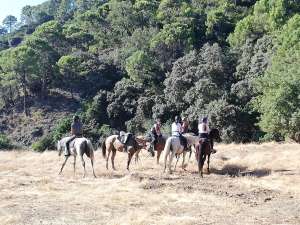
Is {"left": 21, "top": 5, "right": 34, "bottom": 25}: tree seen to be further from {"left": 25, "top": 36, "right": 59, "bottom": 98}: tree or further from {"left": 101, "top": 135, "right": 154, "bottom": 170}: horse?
{"left": 101, "top": 135, "right": 154, "bottom": 170}: horse

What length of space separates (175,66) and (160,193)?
122ft

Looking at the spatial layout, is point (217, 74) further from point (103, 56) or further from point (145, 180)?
point (145, 180)

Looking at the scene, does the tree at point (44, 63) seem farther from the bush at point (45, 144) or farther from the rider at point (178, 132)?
the rider at point (178, 132)

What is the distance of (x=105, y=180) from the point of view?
1814 centimetres

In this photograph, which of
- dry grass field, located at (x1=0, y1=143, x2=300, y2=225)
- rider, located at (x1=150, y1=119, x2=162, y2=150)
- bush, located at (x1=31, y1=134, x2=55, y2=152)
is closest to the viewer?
dry grass field, located at (x1=0, y1=143, x2=300, y2=225)

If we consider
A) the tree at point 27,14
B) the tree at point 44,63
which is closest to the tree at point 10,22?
the tree at point 27,14

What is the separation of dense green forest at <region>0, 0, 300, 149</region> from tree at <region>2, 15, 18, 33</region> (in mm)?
69589

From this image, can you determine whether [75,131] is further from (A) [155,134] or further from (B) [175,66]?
(B) [175,66]

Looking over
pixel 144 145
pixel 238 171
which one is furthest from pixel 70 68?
pixel 238 171

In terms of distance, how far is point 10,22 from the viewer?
154m

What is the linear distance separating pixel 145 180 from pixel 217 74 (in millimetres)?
33438

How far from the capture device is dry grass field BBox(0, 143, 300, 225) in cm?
1245

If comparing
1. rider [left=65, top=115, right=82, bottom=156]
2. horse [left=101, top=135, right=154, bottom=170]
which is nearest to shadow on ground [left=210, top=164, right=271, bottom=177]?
horse [left=101, top=135, right=154, bottom=170]

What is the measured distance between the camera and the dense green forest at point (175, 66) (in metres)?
39.8
